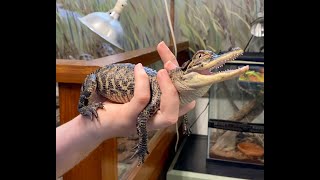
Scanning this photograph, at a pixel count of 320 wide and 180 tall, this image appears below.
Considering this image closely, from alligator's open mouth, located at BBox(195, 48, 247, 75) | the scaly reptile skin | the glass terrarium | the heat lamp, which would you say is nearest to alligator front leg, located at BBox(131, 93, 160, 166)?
the scaly reptile skin

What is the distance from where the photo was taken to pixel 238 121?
61.5 inches

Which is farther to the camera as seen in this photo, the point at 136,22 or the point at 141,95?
the point at 136,22

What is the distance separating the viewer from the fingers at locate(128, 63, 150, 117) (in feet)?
1.91

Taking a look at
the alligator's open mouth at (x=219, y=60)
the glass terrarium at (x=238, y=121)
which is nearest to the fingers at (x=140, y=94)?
the alligator's open mouth at (x=219, y=60)

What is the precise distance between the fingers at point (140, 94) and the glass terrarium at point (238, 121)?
943 millimetres

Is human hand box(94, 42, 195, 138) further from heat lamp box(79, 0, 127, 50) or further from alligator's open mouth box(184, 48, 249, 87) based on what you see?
heat lamp box(79, 0, 127, 50)

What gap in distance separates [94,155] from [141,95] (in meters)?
0.35

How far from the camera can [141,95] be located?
0.58m

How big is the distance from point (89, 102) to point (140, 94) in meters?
0.14

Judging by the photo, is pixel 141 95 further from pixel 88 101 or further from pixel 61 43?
pixel 61 43

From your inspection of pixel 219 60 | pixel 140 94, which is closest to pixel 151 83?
pixel 140 94

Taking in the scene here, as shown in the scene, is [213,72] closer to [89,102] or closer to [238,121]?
[89,102]

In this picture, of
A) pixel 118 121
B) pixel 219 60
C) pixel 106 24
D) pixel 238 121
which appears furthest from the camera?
pixel 238 121
